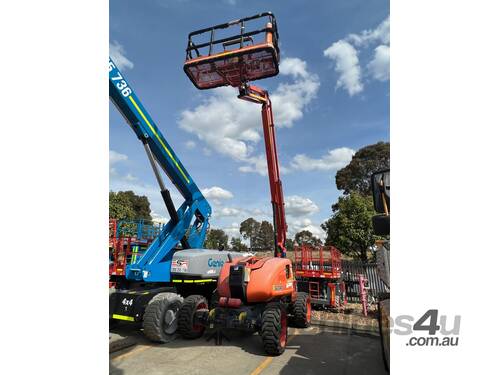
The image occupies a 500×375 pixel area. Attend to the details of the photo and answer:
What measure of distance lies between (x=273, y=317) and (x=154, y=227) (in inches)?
219

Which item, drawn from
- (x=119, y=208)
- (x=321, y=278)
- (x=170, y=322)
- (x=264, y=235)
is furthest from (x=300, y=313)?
(x=264, y=235)

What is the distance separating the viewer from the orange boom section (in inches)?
265

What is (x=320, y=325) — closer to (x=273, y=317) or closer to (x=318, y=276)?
(x=318, y=276)

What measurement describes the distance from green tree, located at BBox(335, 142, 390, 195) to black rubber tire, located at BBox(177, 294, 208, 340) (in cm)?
2715

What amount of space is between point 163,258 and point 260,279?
2.99m

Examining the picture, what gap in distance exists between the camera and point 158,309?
6.88m

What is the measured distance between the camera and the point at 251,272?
22.9 ft

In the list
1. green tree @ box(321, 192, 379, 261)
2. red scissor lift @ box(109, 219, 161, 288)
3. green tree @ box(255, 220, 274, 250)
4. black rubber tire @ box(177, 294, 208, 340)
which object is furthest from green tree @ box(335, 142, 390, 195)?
green tree @ box(255, 220, 274, 250)

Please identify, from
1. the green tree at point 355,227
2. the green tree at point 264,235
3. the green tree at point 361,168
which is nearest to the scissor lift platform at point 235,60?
the green tree at point 355,227

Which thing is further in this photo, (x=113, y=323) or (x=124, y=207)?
(x=124, y=207)

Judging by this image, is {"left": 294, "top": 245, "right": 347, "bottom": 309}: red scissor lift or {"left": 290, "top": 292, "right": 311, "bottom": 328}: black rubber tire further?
{"left": 294, "top": 245, "right": 347, "bottom": 309}: red scissor lift

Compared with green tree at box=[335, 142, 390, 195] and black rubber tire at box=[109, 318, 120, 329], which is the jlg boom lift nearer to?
black rubber tire at box=[109, 318, 120, 329]

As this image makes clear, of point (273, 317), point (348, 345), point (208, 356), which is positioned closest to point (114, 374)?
point (208, 356)

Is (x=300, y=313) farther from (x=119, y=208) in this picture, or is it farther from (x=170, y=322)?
(x=119, y=208)
